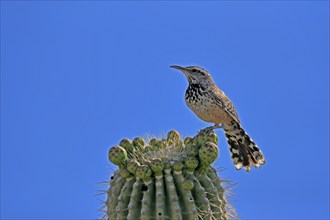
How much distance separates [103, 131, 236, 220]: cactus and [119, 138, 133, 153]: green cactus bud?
0.09 feet

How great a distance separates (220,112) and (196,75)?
596 mm

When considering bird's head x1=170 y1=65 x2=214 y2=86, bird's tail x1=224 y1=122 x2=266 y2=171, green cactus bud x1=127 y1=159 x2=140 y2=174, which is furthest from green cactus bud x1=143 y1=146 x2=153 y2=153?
bird's head x1=170 y1=65 x2=214 y2=86

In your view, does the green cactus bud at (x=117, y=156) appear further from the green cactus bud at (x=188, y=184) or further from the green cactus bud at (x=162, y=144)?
the green cactus bud at (x=188, y=184)

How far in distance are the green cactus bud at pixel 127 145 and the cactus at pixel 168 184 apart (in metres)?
0.03

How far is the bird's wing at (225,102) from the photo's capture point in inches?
294

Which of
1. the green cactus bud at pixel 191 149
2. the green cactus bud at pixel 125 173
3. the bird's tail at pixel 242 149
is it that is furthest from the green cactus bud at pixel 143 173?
the bird's tail at pixel 242 149

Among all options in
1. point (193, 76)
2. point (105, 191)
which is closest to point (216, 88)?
point (193, 76)

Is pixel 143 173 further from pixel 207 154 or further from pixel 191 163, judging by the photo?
pixel 207 154

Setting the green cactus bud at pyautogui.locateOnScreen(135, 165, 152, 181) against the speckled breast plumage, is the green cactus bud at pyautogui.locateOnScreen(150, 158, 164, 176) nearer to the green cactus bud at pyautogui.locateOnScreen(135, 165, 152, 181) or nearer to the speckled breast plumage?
the green cactus bud at pyautogui.locateOnScreen(135, 165, 152, 181)

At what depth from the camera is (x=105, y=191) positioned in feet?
13.9

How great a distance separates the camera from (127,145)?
438 cm

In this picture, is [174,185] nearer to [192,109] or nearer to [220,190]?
[220,190]

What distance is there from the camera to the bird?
7.30 meters

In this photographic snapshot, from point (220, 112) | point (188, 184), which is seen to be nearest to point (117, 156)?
point (188, 184)
